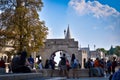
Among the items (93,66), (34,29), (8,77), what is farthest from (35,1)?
(8,77)

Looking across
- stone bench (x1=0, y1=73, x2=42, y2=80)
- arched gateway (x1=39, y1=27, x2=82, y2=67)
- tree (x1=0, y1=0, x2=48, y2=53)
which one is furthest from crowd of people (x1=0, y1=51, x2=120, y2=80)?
arched gateway (x1=39, y1=27, x2=82, y2=67)

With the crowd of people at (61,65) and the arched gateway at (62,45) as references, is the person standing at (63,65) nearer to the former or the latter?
the crowd of people at (61,65)

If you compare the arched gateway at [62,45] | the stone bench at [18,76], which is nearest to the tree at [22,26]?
the stone bench at [18,76]

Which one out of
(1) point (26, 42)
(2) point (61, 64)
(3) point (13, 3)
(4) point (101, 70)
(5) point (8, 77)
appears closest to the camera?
(5) point (8, 77)

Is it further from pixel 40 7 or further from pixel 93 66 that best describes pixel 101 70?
pixel 40 7

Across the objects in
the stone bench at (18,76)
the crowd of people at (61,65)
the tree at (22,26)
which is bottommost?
the stone bench at (18,76)

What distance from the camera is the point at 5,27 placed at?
4197 centimetres

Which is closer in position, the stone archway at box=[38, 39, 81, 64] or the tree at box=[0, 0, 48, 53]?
the tree at box=[0, 0, 48, 53]

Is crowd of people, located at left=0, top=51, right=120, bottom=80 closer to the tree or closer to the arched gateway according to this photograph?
the tree

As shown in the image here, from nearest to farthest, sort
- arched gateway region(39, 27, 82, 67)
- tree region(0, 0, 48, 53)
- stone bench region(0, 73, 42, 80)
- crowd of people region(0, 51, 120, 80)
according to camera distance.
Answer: stone bench region(0, 73, 42, 80) → crowd of people region(0, 51, 120, 80) → tree region(0, 0, 48, 53) → arched gateway region(39, 27, 82, 67)

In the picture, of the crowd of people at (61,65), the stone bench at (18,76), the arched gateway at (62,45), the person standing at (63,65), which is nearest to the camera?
the stone bench at (18,76)

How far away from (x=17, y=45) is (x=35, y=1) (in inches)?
257

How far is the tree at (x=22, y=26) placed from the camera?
41.1 metres

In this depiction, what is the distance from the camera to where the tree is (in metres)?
41.1
